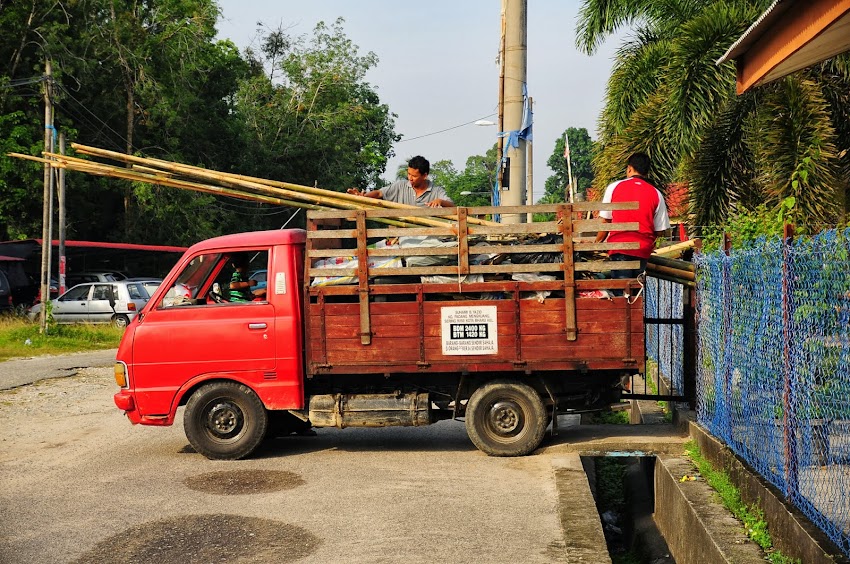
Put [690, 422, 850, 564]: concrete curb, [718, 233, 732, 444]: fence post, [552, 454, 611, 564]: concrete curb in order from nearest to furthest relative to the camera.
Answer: [690, 422, 850, 564]: concrete curb
[552, 454, 611, 564]: concrete curb
[718, 233, 732, 444]: fence post

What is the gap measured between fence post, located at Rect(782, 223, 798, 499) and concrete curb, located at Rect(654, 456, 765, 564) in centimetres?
45

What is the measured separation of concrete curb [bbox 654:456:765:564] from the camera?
231 inches

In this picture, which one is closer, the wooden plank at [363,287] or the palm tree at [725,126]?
the wooden plank at [363,287]

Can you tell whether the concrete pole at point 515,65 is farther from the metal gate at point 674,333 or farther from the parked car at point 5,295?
the parked car at point 5,295

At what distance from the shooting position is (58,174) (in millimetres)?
30609

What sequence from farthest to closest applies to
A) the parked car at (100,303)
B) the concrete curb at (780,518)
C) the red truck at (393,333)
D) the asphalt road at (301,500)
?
the parked car at (100,303)
the red truck at (393,333)
the asphalt road at (301,500)
the concrete curb at (780,518)

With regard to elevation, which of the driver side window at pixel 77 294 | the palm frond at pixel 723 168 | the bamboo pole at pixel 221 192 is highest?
the palm frond at pixel 723 168

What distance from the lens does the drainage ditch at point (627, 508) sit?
875 centimetres

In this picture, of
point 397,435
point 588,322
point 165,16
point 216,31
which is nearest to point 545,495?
point 588,322

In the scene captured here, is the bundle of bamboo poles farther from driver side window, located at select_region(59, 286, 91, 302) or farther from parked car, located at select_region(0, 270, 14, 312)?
parked car, located at select_region(0, 270, 14, 312)

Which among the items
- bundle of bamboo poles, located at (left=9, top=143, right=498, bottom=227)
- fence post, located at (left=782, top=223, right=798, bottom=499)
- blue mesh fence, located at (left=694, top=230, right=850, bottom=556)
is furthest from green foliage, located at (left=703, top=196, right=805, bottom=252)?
fence post, located at (left=782, top=223, right=798, bottom=499)

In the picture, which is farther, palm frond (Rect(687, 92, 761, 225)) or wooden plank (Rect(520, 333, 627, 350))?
palm frond (Rect(687, 92, 761, 225))

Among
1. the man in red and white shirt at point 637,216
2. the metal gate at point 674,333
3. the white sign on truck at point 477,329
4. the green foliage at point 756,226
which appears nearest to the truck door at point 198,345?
the white sign on truck at point 477,329

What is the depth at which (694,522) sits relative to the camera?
6750 mm
